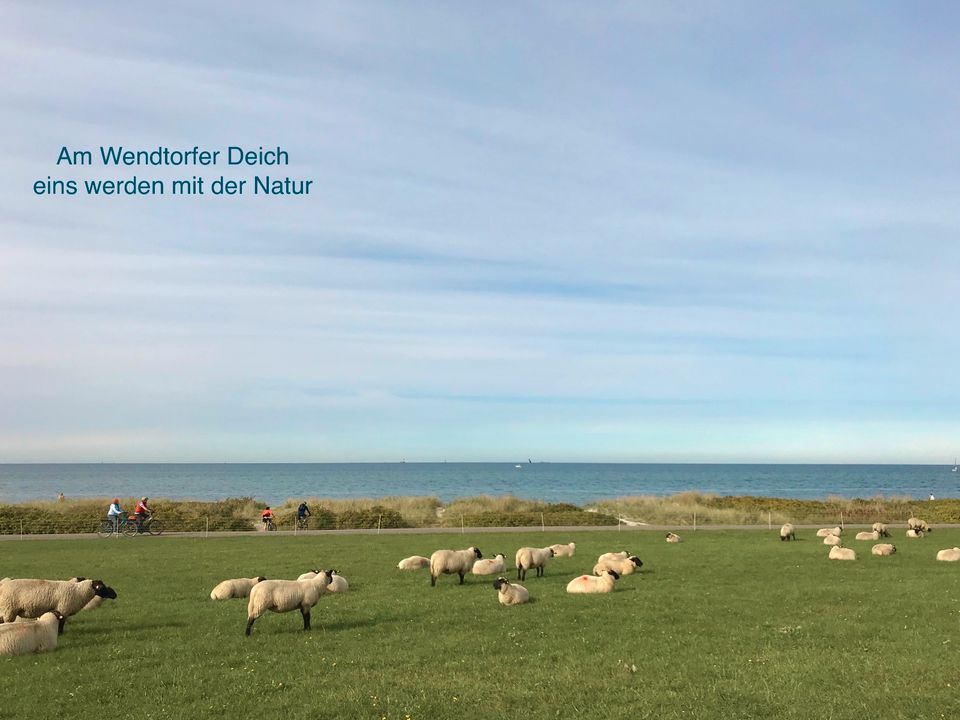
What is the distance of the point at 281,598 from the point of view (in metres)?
17.0

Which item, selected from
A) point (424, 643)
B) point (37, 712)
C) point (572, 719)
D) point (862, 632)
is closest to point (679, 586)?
point (862, 632)

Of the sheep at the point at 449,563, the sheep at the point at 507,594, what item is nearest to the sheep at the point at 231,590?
the sheep at the point at 449,563

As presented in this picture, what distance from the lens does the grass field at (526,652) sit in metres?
11.9

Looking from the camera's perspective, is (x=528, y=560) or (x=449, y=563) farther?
(x=528, y=560)

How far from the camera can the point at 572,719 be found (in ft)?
37.0

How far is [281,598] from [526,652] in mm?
5627

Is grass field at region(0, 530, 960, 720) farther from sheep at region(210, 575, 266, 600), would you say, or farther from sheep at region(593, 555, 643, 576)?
sheep at region(593, 555, 643, 576)

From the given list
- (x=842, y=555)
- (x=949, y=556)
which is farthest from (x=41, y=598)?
(x=949, y=556)

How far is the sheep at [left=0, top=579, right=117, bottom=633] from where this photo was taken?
55.8ft

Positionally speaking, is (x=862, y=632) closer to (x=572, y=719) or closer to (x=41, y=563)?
(x=572, y=719)

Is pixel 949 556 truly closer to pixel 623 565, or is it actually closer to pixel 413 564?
pixel 623 565

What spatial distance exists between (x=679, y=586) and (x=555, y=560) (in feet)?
29.5

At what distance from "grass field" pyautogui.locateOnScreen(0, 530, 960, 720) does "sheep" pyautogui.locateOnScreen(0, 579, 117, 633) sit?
2.27ft

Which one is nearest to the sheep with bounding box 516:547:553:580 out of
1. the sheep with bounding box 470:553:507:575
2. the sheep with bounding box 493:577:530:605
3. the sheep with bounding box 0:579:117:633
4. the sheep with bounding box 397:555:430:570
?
the sheep with bounding box 470:553:507:575
